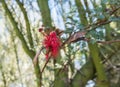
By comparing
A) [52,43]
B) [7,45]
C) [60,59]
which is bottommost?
[7,45]

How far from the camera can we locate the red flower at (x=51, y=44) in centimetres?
135

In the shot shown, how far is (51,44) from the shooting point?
4.44ft

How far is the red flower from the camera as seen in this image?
135cm

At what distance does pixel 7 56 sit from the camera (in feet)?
31.0

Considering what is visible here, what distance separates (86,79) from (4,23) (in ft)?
13.7

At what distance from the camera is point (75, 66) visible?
530cm

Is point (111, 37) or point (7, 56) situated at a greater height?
point (111, 37)

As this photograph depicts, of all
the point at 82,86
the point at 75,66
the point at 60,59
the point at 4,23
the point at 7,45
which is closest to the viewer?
the point at 60,59

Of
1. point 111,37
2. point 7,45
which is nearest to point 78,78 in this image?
point 111,37

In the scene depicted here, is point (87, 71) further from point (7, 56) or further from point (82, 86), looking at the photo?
point (7, 56)

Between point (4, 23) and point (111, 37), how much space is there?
4.22 metres

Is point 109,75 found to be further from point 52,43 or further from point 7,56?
point 7,56

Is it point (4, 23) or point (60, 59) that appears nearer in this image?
point (60, 59)

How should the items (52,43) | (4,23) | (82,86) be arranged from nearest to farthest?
(52,43)
(82,86)
(4,23)
